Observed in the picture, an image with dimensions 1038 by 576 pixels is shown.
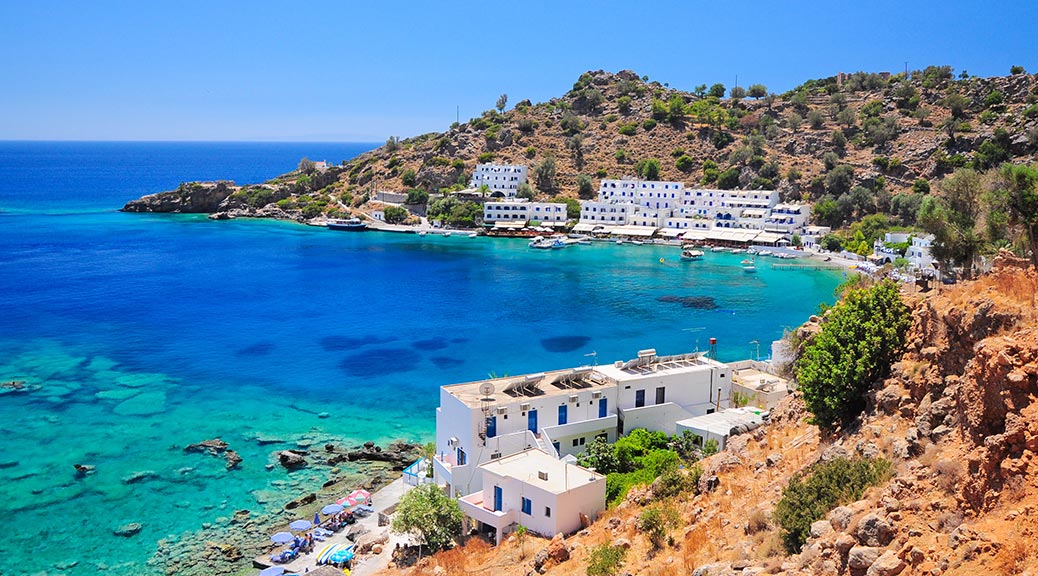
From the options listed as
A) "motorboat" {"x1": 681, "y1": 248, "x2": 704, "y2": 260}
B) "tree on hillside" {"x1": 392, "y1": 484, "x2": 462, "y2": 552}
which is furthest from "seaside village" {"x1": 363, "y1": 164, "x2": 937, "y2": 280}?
"tree on hillside" {"x1": 392, "y1": 484, "x2": 462, "y2": 552}

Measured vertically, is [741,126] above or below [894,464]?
above

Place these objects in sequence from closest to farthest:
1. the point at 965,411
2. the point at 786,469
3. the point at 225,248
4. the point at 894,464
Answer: the point at 965,411 < the point at 894,464 < the point at 786,469 < the point at 225,248

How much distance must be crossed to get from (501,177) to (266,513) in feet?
315

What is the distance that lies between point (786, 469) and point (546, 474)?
7.02 m

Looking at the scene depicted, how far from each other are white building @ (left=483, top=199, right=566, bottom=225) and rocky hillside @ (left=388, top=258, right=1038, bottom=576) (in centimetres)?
8872

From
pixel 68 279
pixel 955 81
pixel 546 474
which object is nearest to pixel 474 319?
pixel 546 474

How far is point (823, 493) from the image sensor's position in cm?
1238

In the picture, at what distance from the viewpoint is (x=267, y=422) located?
1363 inches

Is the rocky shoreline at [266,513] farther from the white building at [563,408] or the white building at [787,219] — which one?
the white building at [787,219]

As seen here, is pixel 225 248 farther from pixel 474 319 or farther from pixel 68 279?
pixel 474 319

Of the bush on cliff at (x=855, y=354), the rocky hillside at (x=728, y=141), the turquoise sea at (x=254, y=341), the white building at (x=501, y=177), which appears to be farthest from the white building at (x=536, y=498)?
the white building at (x=501, y=177)

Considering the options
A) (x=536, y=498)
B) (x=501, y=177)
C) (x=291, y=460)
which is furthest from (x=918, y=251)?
(x=501, y=177)

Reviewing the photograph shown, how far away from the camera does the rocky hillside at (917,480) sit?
942 cm

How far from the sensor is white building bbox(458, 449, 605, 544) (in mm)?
19750
